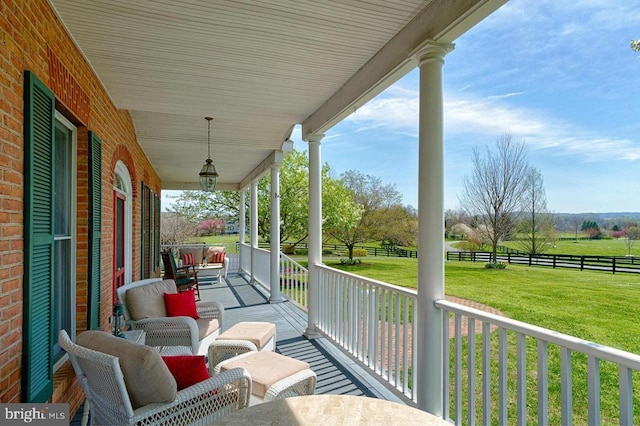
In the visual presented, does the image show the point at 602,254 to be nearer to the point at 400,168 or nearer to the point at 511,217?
the point at 511,217

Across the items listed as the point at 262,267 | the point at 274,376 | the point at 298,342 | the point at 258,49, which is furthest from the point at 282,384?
the point at 262,267

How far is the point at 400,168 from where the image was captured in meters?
29.7

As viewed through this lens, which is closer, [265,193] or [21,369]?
[21,369]

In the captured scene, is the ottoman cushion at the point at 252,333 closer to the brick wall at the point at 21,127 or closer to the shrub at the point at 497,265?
the brick wall at the point at 21,127

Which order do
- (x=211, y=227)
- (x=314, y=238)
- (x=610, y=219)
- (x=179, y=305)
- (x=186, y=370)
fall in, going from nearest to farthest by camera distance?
(x=186, y=370)
(x=179, y=305)
(x=314, y=238)
(x=610, y=219)
(x=211, y=227)

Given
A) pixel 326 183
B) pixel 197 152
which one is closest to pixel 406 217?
pixel 326 183

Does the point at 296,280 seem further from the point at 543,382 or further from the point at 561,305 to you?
the point at 561,305

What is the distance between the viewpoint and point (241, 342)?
3186mm

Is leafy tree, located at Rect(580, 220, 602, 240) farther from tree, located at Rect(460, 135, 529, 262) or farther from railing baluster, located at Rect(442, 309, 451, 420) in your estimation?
railing baluster, located at Rect(442, 309, 451, 420)

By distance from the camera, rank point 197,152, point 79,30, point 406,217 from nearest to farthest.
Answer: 1. point 79,30
2. point 197,152
3. point 406,217

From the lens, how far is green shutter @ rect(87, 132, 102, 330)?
3.29m

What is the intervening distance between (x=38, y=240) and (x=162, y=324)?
1.71 metres

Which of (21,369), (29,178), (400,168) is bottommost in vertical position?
(21,369)

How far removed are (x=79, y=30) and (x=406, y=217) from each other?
1983 centimetres
